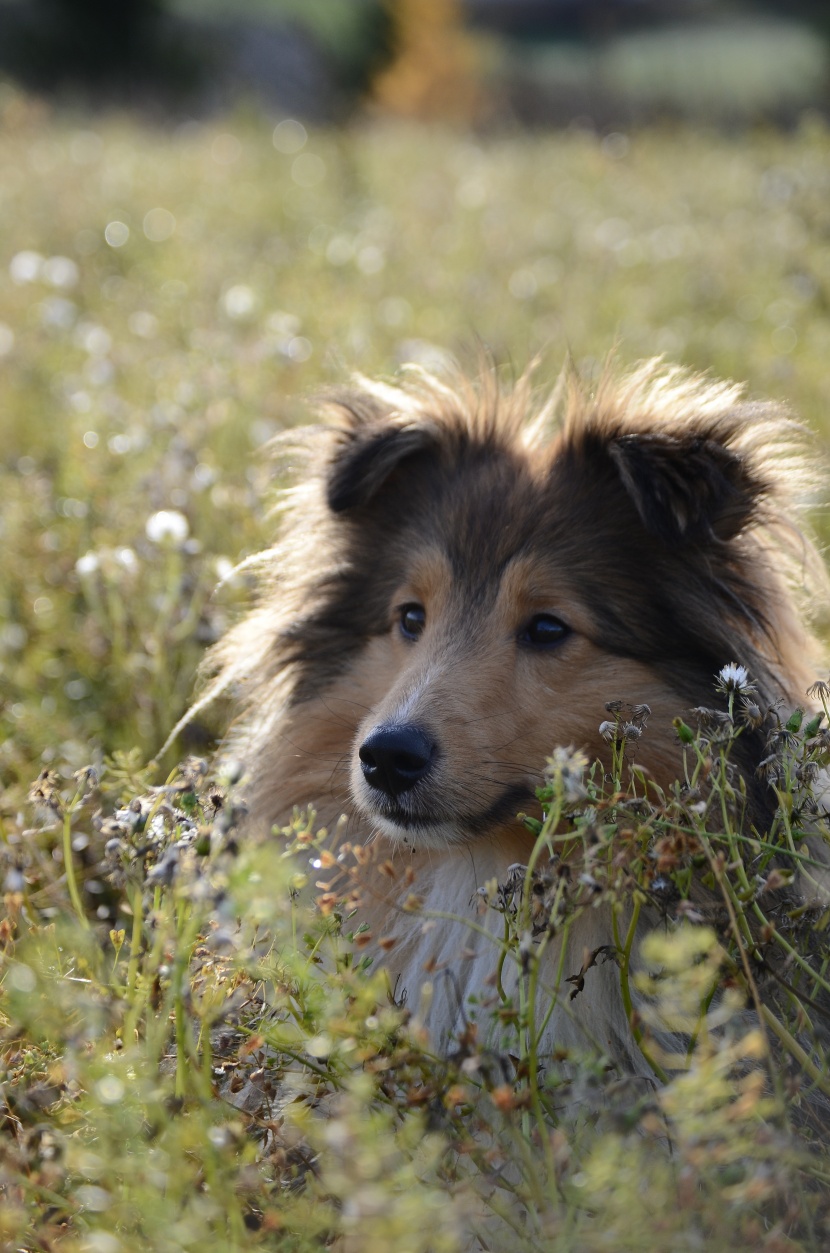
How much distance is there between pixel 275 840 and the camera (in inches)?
139

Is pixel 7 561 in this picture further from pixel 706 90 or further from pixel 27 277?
pixel 706 90

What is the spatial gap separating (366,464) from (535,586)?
26.4 inches

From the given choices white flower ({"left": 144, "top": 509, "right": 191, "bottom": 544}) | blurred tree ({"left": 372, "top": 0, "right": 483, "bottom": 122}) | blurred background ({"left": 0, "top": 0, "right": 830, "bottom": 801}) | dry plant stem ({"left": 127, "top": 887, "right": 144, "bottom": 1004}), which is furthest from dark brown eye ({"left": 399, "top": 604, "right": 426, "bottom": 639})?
blurred tree ({"left": 372, "top": 0, "right": 483, "bottom": 122})

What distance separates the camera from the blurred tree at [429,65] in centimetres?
3328

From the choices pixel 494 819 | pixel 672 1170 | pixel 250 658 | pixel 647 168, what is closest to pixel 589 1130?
pixel 672 1170

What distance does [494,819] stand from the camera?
9.82 feet

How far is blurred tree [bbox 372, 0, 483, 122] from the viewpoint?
→ 33281 mm

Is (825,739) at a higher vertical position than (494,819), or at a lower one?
higher

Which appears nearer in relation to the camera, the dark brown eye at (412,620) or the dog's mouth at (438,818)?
the dog's mouth at (438,818)

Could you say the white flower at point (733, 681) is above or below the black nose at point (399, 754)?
above

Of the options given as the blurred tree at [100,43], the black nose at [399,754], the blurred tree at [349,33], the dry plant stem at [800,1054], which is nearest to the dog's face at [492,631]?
the black nose at [399,754]

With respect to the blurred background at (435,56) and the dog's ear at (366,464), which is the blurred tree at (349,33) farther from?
the dog's ear at (366,464)

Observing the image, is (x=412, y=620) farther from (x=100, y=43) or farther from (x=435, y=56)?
(x=435, y=56)

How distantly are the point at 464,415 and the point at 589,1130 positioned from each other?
222cm
